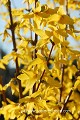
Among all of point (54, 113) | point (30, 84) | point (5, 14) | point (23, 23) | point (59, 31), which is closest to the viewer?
point (59, 31)

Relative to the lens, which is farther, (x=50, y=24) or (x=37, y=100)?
(x=37, y=100)

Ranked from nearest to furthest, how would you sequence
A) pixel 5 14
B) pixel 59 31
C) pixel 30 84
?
pixel 59 31
pixel 30 84
pixel 5 14

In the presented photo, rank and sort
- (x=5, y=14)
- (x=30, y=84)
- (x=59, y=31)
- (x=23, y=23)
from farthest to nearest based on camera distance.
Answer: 1. (x=5, y=14)
2. (x=23, y=23)
3. (x=30, y=84)
4. (x=59, y=31)

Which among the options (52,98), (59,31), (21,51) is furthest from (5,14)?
(59,31)

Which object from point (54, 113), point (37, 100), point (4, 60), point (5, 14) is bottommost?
point (54, 113)

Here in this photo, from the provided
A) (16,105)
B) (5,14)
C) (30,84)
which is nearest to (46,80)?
(30,84)

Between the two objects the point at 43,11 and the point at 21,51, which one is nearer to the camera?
the point at 43,11

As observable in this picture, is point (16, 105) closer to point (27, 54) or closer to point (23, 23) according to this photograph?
point (27, 54)

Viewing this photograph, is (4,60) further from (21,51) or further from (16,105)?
(16,105)

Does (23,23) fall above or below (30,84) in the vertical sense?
above
